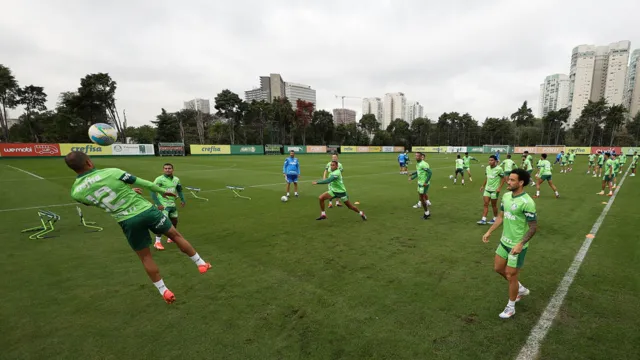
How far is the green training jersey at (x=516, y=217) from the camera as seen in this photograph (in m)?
3.71

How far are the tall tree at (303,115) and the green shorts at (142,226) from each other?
73.7 m

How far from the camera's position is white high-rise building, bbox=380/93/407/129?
140m

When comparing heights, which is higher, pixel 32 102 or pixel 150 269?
pixel 32 102

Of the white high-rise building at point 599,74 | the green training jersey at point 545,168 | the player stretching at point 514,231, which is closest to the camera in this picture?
the player stretching at point 514,231

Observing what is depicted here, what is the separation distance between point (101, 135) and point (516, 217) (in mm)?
8587

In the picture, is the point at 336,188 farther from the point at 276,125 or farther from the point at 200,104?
the point at 200,104

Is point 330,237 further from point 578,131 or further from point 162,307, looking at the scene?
point 578,131

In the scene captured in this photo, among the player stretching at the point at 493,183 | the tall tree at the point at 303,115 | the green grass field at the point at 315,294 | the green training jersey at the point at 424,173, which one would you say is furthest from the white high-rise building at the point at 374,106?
the green grass field at the point at 315,294

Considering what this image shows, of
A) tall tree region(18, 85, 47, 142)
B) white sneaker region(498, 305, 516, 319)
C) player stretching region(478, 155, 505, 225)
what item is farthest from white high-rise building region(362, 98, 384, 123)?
white sneaker region(498, 305, 516, 319)

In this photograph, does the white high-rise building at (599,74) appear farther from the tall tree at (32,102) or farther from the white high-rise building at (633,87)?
the tall tree at (32,102)

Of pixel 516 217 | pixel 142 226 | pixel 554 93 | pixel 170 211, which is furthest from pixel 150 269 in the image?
pixel 554 93

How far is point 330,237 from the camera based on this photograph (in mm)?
7457

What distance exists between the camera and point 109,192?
148 inches

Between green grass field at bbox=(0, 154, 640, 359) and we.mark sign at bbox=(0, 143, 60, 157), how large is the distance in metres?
39.4
